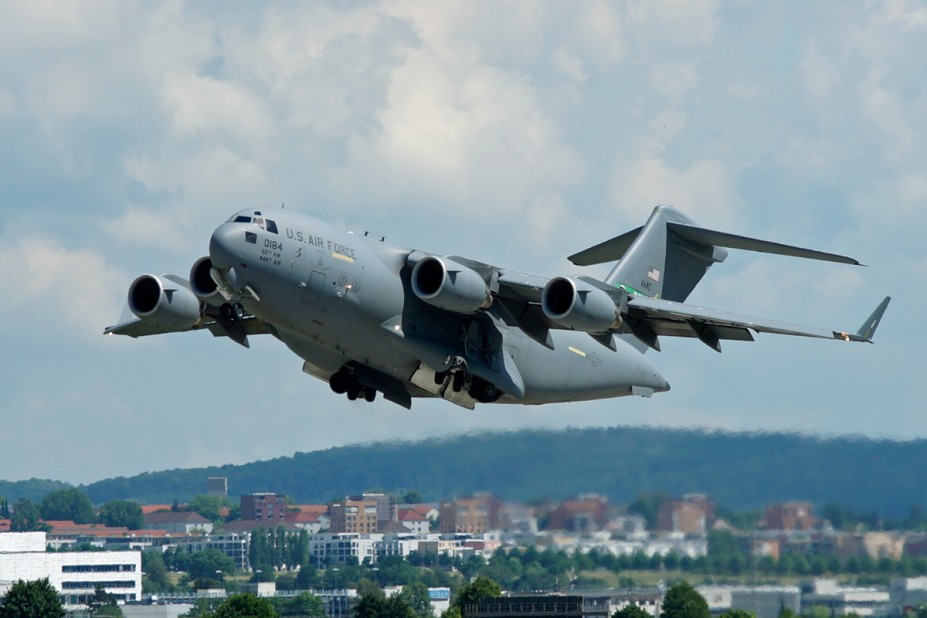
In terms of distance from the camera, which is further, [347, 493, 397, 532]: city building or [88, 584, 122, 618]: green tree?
[88, 584, 122, 618]: green tree

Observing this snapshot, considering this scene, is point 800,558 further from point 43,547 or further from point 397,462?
point 43,547

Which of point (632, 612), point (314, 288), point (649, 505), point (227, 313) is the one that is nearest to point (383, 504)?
point (632, 612)

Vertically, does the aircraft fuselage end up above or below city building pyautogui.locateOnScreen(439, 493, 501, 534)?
above

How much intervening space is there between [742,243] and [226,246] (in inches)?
364

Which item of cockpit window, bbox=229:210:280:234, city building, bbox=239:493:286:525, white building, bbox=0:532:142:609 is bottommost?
white building, bbox=0:532:142:609

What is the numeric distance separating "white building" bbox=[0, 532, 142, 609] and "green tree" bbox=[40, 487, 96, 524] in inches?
487

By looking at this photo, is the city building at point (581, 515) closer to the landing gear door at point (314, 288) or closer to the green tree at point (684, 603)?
the green tree at point (684, 603)

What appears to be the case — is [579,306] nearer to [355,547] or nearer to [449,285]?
[449,285]

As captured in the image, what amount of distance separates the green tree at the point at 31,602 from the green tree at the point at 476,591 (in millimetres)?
12775

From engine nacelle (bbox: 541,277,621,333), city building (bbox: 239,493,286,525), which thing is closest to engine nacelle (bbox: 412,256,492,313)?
engine nacelle (bbox: 541,277,621,333)

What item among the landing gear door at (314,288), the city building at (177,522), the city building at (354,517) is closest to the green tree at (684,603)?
the landing gear door at (314,288)

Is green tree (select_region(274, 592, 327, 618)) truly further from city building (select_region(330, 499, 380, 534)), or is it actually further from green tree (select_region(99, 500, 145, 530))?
green tree (select_region(99, 500, 145, 530))

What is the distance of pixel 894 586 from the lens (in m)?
23.7

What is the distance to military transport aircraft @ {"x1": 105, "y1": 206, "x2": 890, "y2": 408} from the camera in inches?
899
